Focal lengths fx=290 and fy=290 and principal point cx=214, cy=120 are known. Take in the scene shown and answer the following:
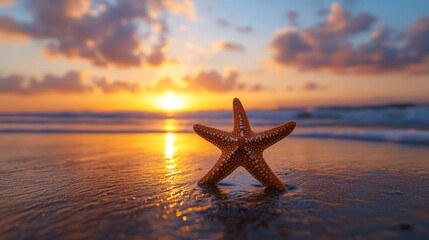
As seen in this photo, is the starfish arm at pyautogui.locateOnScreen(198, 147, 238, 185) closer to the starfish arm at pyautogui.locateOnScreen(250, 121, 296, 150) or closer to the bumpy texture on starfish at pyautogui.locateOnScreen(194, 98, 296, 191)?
the bumpy texture on starfish at pyautogui.locateOnScreen(194, 98, 296, 191)

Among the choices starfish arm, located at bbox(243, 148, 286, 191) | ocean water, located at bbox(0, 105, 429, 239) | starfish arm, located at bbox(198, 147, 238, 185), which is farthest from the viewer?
starfish arm, located at bbox(198, 147, 238, 185)

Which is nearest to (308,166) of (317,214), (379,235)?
(317,214)

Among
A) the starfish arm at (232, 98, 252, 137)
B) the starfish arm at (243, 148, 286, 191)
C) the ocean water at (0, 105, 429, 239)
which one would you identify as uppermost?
the starfish arm at (232, 98, 252, 137)

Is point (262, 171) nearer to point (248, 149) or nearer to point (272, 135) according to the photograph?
point (248, 149)

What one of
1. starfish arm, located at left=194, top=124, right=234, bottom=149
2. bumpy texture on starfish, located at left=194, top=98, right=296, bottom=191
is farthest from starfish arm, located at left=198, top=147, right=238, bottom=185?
starfish arm, located at left=194, top=124, right=234, bottom=149

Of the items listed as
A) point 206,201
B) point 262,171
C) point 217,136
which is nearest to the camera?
point 206,201

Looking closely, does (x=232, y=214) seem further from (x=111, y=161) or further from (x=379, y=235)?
(x=111, y=161)

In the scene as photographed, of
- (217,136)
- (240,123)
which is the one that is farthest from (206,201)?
(240,123)
